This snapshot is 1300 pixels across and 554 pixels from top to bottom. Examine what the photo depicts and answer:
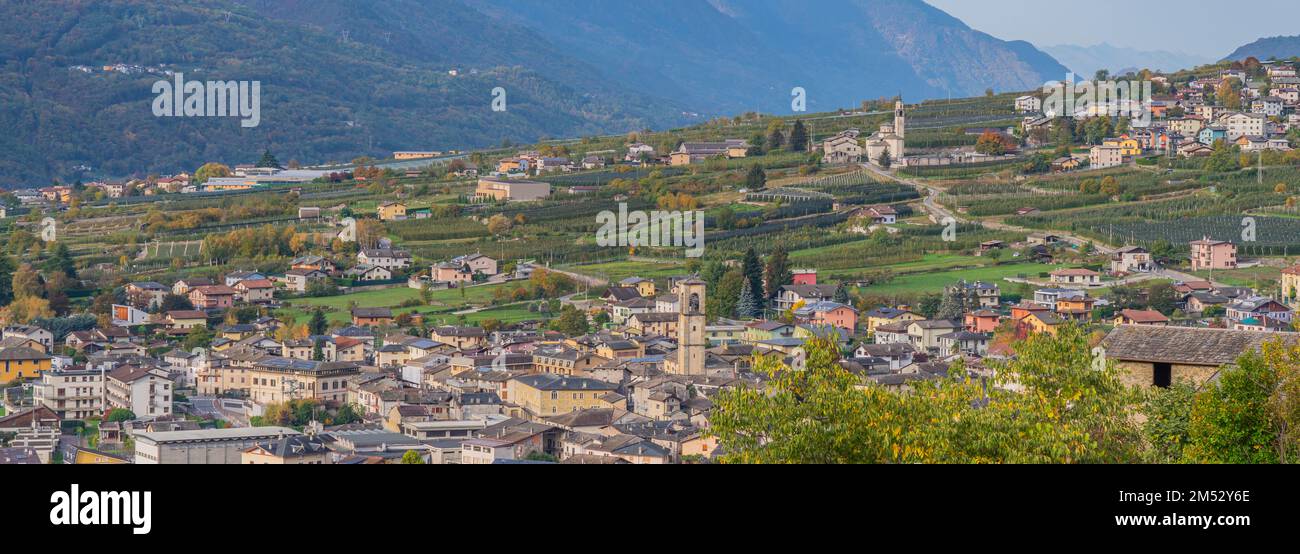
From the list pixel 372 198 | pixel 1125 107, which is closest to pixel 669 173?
pixel 372 198

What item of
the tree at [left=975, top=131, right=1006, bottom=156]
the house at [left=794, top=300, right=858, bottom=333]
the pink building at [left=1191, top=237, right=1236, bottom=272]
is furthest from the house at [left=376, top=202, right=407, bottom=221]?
the pink building at [left=1191, top=237, right=1236, bottom=272]

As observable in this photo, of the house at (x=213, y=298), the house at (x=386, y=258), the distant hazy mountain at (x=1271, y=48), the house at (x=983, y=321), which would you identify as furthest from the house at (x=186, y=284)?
the distant hazy mountain at (x=1271, y=48)

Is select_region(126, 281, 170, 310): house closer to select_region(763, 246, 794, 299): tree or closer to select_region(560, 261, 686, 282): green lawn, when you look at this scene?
select_region(560, 261, 686, 282): green lawn

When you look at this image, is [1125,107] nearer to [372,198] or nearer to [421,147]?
[372,198]

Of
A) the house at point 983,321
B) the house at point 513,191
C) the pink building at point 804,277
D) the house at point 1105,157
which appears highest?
the house at point 1105,157

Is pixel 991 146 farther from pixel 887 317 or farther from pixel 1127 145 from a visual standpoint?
pixel 887 317

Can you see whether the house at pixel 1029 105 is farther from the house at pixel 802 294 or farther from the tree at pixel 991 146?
the house at pixel 802 294
